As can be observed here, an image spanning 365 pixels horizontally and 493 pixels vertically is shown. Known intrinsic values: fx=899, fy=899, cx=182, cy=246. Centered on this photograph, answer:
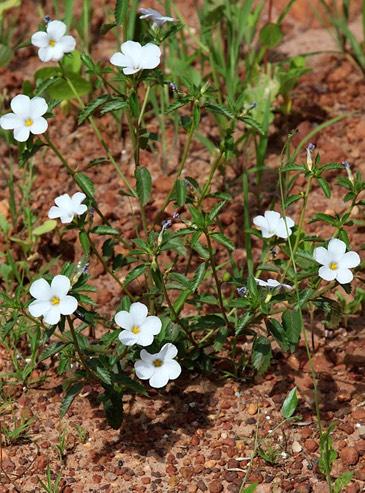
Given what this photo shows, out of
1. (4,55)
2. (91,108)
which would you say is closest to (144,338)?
(91,108)

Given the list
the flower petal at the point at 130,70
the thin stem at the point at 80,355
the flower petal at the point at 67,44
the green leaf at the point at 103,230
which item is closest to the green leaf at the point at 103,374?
the thin stem at the point at 80,355

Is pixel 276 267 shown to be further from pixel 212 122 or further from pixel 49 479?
pixel 212 122

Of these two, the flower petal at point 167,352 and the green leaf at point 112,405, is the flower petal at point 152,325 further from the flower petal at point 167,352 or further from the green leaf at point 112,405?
the green leaf at point 112,405

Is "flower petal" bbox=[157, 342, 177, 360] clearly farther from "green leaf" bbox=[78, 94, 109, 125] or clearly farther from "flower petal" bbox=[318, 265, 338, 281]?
"green leaf" bbox=[78, 94, 109, 125]

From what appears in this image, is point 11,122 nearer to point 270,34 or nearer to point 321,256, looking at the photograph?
point 321,256

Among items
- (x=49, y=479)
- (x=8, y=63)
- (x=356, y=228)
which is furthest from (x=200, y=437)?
(x=8, y=63)

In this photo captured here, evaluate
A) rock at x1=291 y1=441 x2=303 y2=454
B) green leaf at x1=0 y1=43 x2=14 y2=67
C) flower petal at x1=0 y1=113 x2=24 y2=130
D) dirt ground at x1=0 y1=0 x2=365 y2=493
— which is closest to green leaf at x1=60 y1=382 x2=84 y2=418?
dirt ground at x1=0 y1=0 x2=365 y2=493
